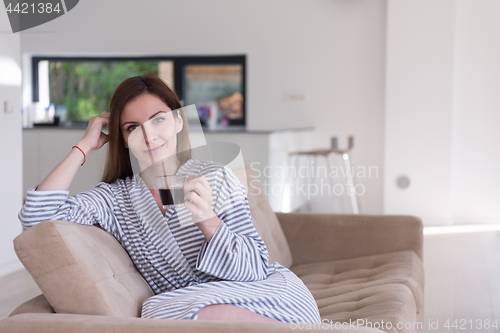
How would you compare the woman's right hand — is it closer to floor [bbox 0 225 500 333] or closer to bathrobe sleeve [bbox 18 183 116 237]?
bathrobe sleeve [bbox 18 183 116 237]

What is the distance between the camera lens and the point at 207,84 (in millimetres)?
6988

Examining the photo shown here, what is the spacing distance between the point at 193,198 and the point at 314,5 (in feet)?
18.8

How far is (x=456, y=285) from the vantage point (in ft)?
11.2

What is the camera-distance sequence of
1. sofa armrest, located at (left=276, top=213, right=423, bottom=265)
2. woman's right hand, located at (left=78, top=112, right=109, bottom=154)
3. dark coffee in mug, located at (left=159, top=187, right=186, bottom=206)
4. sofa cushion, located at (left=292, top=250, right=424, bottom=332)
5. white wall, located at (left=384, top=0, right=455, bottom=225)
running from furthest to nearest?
white wall, located at (left=384, top=0, right=455, bottom=225), sofa armrest, located at (left=276, top=213, right=423, bottom=265), sofa cushion, located at (left=292, top=250, right=424, bottom=332), woman's right hand, located at (left=78, top=112, right=109, bottom=154), dark coffee in mug, located at (left=159, top=187, right=186, bottom=206)

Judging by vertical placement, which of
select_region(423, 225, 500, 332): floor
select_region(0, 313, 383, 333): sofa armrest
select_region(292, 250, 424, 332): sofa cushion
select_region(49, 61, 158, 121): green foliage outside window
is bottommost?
select_region(423, 225, 500, 332): floor

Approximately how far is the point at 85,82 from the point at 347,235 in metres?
5.59

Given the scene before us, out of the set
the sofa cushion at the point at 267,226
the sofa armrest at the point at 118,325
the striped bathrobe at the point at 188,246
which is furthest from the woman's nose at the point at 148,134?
the sofa cushion at the point at 267,226

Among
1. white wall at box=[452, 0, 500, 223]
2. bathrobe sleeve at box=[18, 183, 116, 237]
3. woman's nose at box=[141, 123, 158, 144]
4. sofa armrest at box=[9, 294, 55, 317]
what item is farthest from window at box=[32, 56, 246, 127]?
sofa armrest at box=[9, 294, 55, 317]

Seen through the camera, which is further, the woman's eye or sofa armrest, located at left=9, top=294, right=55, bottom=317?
the woman's eye

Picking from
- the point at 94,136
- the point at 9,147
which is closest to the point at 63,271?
the point at 94,136

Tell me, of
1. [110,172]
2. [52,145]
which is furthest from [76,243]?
[52,145]

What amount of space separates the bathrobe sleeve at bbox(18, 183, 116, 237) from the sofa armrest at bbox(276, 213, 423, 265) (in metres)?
1.25

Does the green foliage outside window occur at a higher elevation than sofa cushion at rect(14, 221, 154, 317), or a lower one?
higher

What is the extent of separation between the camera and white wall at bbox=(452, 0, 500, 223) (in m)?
5.84
